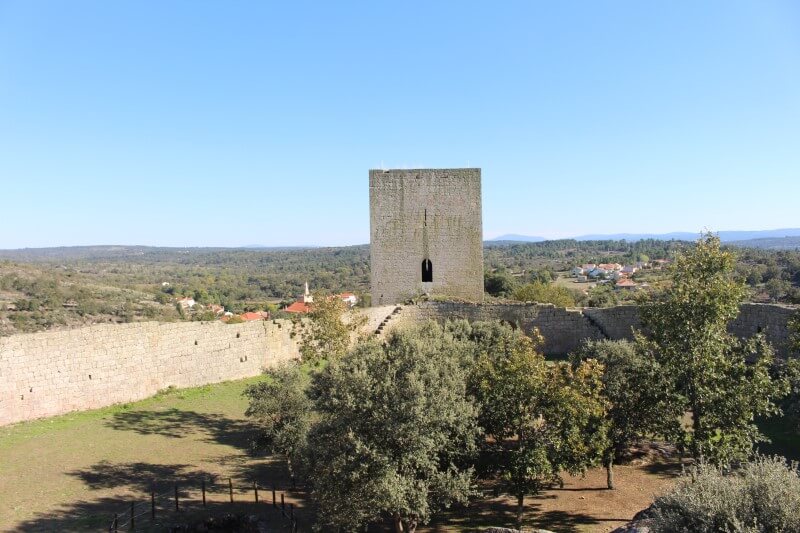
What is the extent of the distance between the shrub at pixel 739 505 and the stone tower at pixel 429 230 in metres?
17.4

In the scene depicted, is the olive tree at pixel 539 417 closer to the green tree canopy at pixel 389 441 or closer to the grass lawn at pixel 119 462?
the green tree canopy at pixel 389 441

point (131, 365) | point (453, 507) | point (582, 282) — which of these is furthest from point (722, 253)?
point (582, 282)

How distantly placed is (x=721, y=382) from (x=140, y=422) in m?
12.9

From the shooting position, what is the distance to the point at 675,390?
9.77 metres

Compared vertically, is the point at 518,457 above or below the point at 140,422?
above

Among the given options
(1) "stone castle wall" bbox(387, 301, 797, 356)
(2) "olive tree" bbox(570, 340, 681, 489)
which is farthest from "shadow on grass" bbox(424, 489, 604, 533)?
(1) "stone castle wall" bbox(387, 301, 797, 356)

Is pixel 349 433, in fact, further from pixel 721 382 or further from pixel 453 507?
pixel 721 382

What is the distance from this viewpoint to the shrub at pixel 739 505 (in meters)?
5.77

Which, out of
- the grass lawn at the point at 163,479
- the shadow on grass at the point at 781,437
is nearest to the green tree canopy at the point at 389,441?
the grass lawn at the point at 163,479

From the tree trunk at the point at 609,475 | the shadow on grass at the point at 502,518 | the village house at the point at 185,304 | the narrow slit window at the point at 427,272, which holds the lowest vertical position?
the village house at the point at 185,304

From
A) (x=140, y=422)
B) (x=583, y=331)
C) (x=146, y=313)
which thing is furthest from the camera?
(x=146, y=313)

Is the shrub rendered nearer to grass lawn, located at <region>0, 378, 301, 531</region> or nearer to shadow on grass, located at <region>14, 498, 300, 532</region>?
shadow on grass, located at <region>14, 498, 300, 532</region>

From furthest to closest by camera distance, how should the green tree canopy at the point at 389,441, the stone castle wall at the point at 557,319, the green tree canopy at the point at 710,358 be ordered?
the stone castle wall at the point at 557,319
the green tree canopy at the point at 710,358
the green tree canopy at the point at 389,441

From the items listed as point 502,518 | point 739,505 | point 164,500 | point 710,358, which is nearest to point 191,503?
point 164,500
